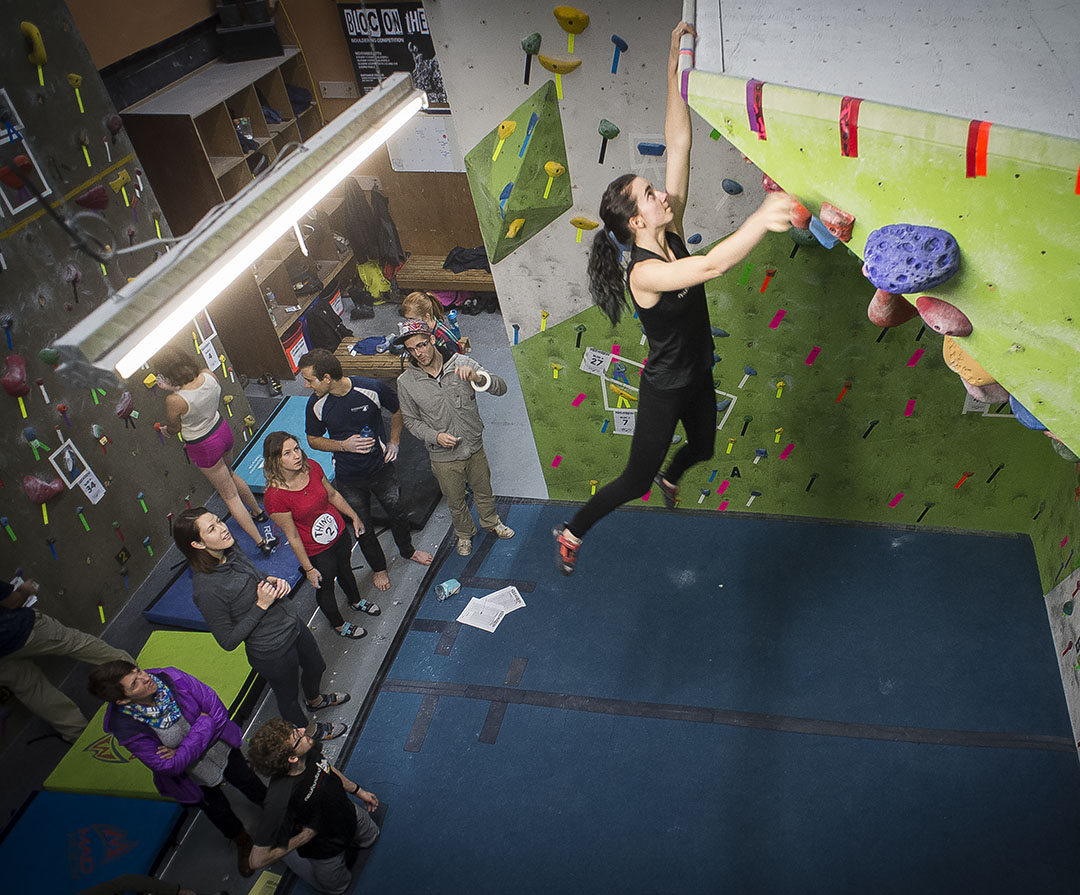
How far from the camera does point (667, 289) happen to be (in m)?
2.27

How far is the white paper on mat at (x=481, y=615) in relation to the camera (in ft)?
14.3

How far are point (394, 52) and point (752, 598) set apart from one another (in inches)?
236

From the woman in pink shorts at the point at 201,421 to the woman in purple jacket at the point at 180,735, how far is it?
1.82 meters

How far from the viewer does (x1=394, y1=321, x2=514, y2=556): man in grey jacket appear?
12.9 feet

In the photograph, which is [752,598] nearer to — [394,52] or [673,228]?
[673,228]

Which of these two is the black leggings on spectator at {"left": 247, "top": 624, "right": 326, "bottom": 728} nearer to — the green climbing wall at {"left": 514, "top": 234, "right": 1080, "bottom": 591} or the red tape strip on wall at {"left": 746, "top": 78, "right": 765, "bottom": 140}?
the green climbing wall at {"left": 514, "top": 234, "right": 1080, "bottom": 591}

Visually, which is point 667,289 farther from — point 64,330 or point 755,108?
point 64,330

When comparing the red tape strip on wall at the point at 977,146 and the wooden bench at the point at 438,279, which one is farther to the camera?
the wooden bench at the point at 438,279

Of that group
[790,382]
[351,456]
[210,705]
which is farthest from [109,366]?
[790,382]

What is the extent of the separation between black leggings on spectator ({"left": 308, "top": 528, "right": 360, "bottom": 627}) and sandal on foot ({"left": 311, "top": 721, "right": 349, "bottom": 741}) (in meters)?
0.59

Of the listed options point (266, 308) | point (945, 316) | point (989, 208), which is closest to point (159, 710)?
point (945, 316)

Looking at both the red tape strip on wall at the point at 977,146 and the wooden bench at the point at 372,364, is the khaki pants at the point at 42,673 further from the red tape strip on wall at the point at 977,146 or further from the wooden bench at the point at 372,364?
the red tape strip on wall at the point at 977,146

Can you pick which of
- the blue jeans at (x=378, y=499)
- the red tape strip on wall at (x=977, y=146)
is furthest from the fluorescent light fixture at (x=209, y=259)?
the blue jeans at (x=378, y=499)

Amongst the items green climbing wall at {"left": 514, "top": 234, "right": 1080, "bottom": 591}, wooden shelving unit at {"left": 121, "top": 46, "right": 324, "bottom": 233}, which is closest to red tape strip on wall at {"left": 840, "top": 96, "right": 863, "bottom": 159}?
green climbing wall at {"left": 514, "top": 234, "right": 1080, "bottom": 591}
